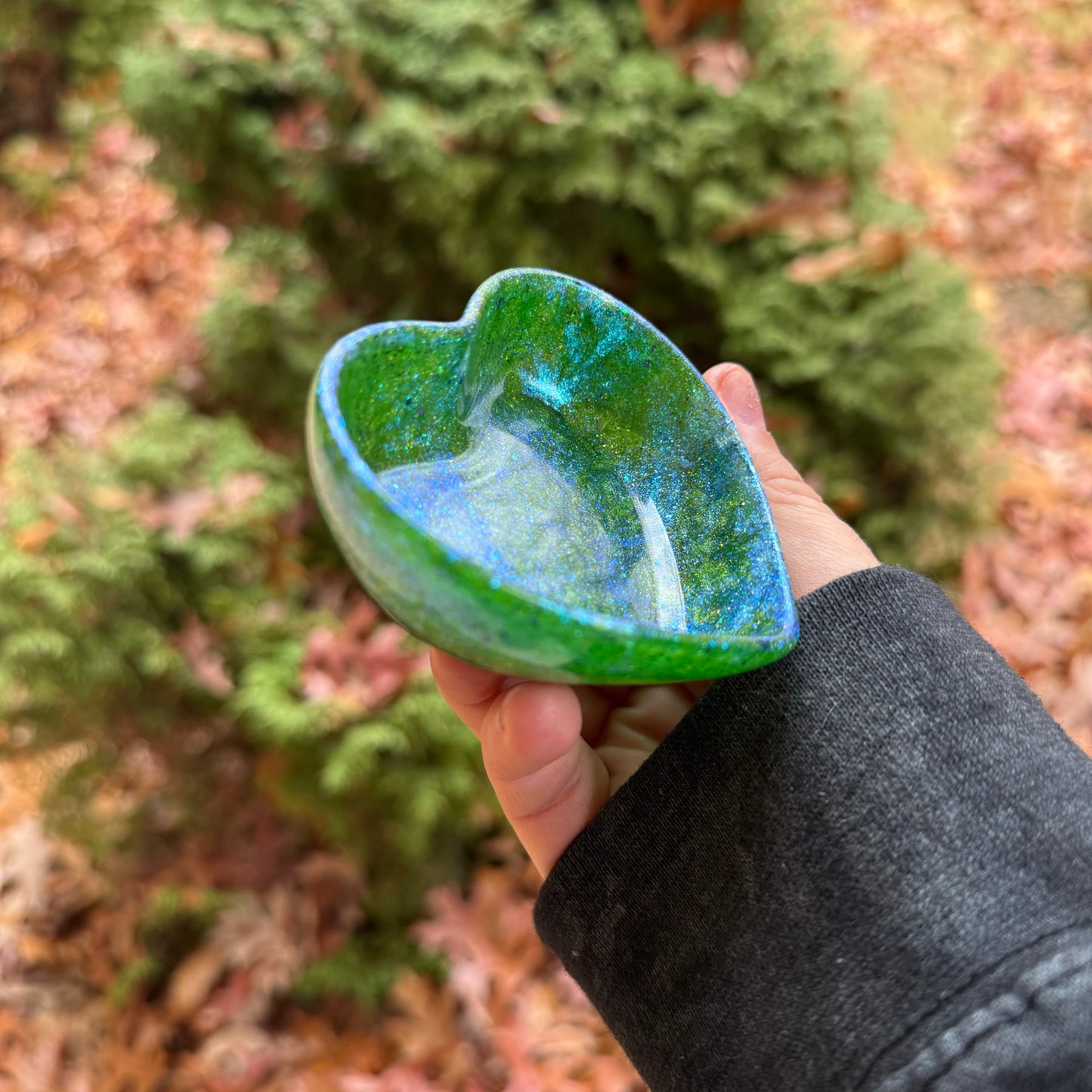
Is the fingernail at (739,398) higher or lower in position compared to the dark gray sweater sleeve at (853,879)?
higher

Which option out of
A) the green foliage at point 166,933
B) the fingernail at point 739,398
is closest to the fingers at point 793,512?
the fingernail at point 739,398

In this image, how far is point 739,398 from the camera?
1.48 m

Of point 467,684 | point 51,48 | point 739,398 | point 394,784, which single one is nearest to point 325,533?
point 394,784

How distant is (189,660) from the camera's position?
1.90 m

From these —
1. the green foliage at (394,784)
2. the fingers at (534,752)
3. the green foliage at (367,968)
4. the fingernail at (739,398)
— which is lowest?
the green foliage at (367,968)

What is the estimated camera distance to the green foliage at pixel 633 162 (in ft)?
6.90

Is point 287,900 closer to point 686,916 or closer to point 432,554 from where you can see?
point 686,916

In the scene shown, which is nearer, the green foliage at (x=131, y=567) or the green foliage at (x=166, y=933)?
the green foliage at (x=131, y=567)

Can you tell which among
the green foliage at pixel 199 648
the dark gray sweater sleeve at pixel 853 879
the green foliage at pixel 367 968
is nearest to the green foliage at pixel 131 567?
the green foliage at pixel 199 648

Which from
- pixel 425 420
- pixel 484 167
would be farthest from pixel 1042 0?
pixel 425 420

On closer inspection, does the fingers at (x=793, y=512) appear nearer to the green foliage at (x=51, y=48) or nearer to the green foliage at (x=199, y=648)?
the green foliage at (x=199, y=648)

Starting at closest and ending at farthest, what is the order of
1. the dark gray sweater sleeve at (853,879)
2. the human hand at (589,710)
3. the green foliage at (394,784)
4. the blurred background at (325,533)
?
the dark gray sweater sleeve at (853,879)
the human hand at (589,710)
the green foliage at (394,784)
the blurred background at (325,533)

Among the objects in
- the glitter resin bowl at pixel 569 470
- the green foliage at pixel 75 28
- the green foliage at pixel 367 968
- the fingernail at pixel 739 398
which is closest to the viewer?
the glitter resin bowl at pixel 569 470

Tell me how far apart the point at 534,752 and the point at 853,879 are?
1.38 feet
